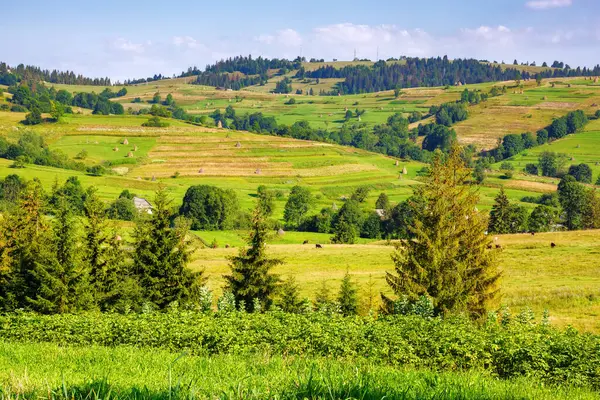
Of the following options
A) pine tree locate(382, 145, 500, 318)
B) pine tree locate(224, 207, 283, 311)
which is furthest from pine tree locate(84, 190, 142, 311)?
pine tree locate(382, 145, 500, 318)

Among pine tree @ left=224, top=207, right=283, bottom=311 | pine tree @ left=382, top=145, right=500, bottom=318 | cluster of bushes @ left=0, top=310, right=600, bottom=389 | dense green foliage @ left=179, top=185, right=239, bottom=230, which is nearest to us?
cluster of bushes @ left=0, top=310, right=600, bottom=389

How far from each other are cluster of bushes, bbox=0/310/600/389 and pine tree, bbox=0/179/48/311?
26.7 meters

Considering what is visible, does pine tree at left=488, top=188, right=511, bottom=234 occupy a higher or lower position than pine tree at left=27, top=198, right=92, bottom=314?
lower

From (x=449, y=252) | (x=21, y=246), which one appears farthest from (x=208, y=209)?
(x=449, y=252)

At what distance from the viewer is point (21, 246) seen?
44656 mm

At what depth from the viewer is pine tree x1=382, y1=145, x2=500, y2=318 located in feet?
118

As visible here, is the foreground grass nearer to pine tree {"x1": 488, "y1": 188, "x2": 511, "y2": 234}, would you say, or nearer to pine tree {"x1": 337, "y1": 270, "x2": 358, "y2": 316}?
pine tree {"x1": 337, "y1": 270, "x2": 358, "y2": 316}

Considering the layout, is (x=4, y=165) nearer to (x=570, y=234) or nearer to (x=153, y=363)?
(x=570, y=234)

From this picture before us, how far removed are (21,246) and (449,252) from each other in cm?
3145

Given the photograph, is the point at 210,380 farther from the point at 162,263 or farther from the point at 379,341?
the point at 162,263

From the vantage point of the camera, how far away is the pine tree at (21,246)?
40.3 meters

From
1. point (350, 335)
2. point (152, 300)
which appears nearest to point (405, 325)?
point (350, 335)

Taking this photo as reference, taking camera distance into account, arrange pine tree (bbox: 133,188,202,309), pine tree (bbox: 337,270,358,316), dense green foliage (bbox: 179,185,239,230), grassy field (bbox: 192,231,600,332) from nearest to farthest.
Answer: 1. pine tree (bbox: 133,188,202,309)
2. pine tree (bbox: 337,270,358,316)
3. grassy field (bbox: 192,231,600,332)
4. dense green foliage (bbox: 179,185,239,230)

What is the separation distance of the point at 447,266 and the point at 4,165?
143 m
